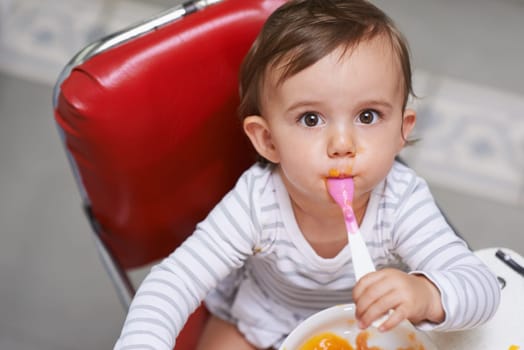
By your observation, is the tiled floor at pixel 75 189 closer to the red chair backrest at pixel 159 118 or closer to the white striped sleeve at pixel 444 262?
the red chair backrest at pixel 159 118

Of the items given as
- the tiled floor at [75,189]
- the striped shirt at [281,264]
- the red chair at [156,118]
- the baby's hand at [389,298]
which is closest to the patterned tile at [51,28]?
the tiled floor at [75,189]

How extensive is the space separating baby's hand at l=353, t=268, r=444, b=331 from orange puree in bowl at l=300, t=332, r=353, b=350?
71 mm

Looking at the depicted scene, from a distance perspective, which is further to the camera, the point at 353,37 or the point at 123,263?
the point at 123,263

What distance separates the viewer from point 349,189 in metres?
0.80

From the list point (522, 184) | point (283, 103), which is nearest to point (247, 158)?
point (283, 103)

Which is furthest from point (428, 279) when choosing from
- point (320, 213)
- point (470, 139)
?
point (470, 139)

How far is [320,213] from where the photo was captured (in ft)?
3.00

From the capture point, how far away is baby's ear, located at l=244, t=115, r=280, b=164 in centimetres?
Result: 88

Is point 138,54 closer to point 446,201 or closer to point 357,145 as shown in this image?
point 357,145

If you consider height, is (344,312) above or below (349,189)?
below

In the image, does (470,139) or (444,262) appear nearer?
(444,262)

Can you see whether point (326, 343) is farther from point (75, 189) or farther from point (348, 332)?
point (75, 189)

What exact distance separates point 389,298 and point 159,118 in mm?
347

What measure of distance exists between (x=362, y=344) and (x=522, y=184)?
3.46ft
